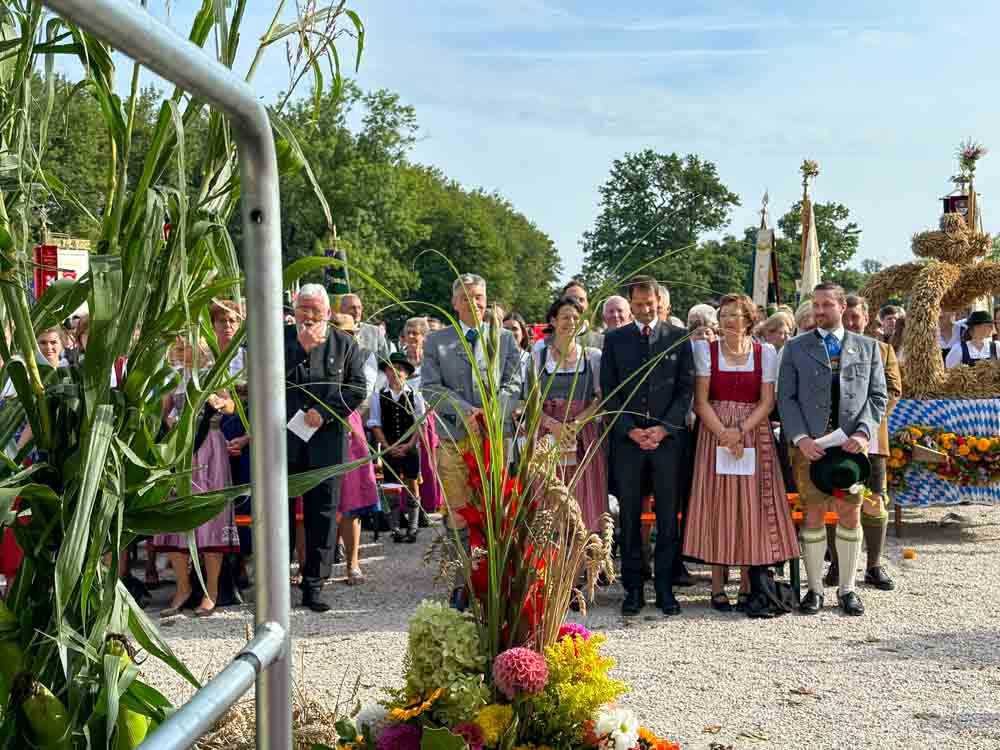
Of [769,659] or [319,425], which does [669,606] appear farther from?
[319,425]

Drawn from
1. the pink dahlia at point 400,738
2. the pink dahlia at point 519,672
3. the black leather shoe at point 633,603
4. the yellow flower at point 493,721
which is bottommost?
the black leather shoe at point 633,603

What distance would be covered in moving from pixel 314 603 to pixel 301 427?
112cm

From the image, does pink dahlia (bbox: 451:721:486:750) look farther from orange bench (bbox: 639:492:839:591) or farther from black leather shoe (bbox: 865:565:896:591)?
black leather shoe (bbox: 865:565:896:591)

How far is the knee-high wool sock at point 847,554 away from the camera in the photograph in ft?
24.2

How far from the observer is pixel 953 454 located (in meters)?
9.37

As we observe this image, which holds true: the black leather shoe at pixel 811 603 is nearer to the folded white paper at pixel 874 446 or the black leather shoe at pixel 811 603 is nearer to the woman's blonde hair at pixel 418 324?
the folded white paper at pixel 874 446

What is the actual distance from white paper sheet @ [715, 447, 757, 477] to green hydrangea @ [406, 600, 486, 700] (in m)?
4.44

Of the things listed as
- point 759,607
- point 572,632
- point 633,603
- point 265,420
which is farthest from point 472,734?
point 759,607

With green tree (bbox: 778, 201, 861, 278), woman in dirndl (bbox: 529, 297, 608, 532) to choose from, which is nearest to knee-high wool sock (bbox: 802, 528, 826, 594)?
woman in dirndl (bbox: 529, 297, 608, 532)

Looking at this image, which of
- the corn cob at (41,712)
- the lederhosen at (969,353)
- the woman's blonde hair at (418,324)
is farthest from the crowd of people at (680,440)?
the corn cob at (41,712)

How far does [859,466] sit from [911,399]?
252 cm

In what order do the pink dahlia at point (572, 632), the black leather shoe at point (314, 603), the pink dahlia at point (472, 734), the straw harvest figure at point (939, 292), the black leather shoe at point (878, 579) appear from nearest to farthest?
the pink dahlia at point (472, 734)
the pink dahlia at point (572, 632)
the black leather shoe at point (314, 603)
the black leather shoe at point (878, 579)
the straw harvest figure at point (939, 292)

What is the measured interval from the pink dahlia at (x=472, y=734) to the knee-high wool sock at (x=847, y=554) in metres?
4.81

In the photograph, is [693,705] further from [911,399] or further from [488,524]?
[911,399]
